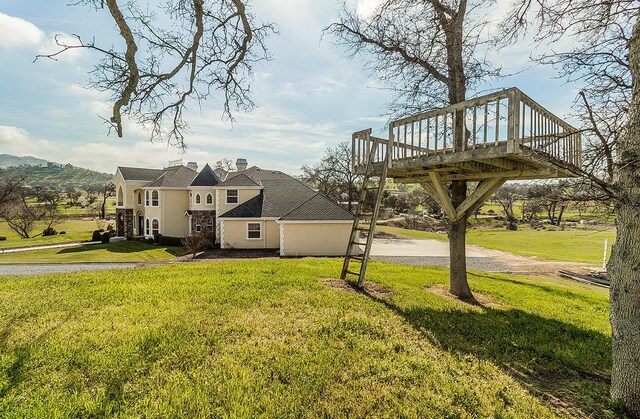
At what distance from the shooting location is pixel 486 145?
18.7 feet

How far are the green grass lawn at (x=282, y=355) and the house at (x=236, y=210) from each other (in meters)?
13.3

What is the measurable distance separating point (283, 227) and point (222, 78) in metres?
13.4

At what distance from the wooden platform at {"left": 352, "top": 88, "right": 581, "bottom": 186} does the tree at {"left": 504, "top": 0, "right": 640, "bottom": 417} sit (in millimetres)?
458

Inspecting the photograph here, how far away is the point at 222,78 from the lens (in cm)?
791

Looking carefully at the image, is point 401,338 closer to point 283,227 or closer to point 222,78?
point 222,78

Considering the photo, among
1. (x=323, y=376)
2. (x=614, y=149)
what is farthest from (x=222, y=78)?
(x=614, y=149)

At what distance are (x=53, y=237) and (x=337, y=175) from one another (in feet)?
101

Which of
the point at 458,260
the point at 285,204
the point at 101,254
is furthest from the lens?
the point at 285,204

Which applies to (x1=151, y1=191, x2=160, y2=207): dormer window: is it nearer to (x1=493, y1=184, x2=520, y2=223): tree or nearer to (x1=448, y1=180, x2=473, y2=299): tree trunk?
(x1=448, y1=180, x2=473, y2=299): tree trunk

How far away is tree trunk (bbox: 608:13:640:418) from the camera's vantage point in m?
3.31

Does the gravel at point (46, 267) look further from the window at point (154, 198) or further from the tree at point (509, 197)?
the tree at point (509, 197)

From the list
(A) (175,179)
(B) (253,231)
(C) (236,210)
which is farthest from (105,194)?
(B) (253,231)

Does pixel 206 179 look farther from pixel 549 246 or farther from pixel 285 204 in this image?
pixel 549 246

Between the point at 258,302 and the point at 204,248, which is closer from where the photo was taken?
the point at 258,302
